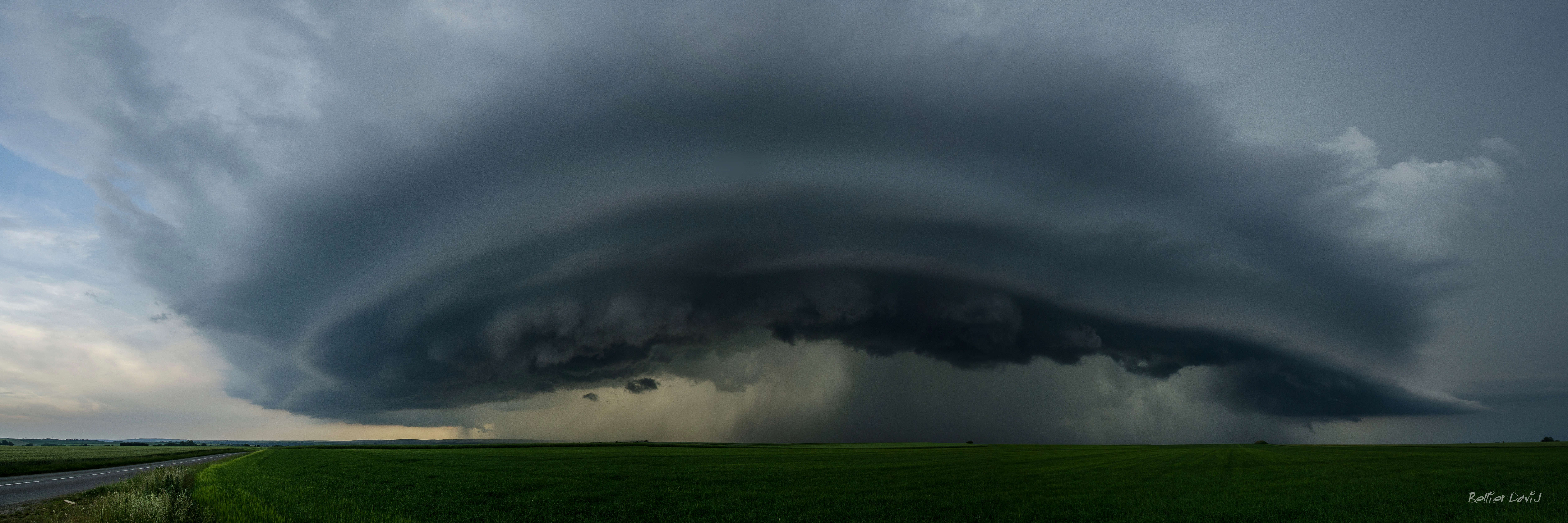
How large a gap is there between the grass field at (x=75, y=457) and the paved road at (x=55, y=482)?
84.2 inches

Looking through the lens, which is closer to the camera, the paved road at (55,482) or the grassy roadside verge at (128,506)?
the grassy roadside verge at (128,506)

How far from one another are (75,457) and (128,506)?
331ft

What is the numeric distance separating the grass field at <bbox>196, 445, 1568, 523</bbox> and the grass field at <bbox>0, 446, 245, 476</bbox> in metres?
14.3

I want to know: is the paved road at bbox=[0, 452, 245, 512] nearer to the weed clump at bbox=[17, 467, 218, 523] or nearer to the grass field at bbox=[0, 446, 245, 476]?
the weed clump at bbox=[17, 467, 218, 523]

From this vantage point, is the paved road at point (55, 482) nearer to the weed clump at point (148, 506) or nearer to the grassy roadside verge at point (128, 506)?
the grassy roadside verge at point (128, 506)

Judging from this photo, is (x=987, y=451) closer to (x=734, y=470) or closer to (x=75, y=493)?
(x=734, y=470)

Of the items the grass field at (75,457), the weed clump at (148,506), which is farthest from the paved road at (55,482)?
the weed clump at (148,506)

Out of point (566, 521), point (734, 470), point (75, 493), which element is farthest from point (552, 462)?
point (566, 521)

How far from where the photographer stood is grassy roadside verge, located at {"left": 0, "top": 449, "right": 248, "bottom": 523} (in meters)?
20.5

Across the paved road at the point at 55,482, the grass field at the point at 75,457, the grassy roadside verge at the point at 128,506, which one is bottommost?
the grass field at the point at 75,457

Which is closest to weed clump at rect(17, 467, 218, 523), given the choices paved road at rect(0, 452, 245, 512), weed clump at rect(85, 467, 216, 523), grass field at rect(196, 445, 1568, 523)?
weed clump at rect(85, 467, 216, 523)

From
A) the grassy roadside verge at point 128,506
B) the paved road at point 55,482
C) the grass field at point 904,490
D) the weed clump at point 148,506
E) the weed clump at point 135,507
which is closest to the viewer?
the weed clump at point 148,506

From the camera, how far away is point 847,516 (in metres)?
25.6

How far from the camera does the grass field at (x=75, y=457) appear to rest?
58781mm
